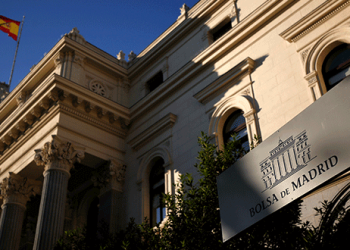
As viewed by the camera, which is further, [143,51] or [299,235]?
[143,51]

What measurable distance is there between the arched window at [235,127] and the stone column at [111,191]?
18.6 feet

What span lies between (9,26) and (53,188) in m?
18.5

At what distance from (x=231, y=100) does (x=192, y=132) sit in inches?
84.0

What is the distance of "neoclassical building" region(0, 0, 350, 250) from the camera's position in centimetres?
1452

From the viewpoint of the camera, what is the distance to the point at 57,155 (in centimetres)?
1752

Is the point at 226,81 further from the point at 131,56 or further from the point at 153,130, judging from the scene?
the point at 131,56

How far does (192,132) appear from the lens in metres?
17.2

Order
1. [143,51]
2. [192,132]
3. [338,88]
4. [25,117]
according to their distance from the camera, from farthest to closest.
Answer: [143,51]
[25,117]
[192,132]
[338,88]

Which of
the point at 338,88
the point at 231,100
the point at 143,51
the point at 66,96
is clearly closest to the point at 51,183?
the point at 66,96

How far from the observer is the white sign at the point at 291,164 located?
5121 mm

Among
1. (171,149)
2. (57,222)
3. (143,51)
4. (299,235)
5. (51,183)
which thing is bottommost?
(299,235)

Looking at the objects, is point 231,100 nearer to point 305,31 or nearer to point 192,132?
point 192,132

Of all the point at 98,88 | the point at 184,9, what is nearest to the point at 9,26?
the point at 98,88

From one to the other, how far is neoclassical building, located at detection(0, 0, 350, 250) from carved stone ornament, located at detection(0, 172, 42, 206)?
0.05m
